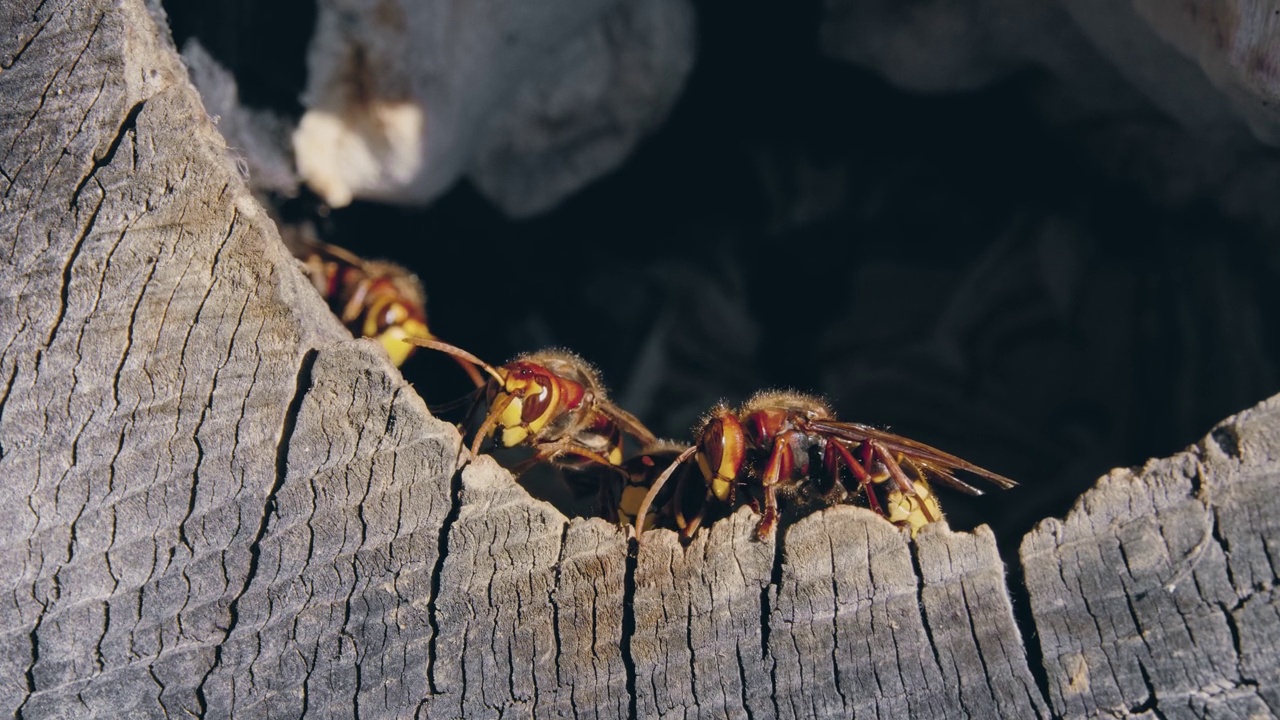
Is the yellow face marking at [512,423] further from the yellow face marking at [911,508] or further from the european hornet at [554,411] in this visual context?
the yellow face marking at [911,508]

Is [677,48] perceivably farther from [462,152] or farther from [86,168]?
[86,168]

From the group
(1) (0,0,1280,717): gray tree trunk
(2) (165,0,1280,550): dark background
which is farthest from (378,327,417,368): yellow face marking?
(1) (0,0,1280,717): gray tree trunk

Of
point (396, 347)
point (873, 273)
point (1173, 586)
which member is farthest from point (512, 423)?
point (873, 273)

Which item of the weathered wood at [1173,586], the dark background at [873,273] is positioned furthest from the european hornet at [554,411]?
the weathered wood at [1173,586]

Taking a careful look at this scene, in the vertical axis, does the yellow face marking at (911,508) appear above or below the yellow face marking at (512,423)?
below

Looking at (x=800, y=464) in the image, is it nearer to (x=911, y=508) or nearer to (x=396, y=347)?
(x=911, y=508)
